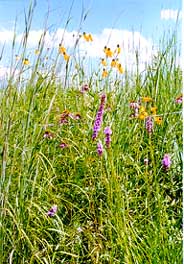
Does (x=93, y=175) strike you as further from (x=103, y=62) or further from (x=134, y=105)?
(x=103, y=62)

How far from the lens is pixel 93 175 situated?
5.78ft

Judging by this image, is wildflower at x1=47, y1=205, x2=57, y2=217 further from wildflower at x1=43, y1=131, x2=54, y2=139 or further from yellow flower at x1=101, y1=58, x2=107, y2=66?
yellow flower at x1=101, y1=58, x2=107, y2=66

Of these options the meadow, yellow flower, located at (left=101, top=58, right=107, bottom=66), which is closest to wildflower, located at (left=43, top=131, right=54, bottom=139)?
the meadow

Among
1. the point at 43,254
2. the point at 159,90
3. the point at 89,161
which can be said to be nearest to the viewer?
the point at 43,254

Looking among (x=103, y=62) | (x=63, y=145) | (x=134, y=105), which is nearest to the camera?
(x=63, y=145)

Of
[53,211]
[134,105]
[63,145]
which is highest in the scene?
[134,105]

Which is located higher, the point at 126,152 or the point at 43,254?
the point at 126,152

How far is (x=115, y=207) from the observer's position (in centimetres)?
132

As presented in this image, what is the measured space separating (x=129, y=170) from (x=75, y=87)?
38.5 inches

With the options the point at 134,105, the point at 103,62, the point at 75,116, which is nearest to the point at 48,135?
the point at 75,116

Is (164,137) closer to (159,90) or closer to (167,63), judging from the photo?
(159,90)

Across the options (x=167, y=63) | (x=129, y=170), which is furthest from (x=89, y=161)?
(x=167, y=63)

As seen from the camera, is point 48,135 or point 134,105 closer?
point 48,135

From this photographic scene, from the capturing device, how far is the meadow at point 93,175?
135cm
